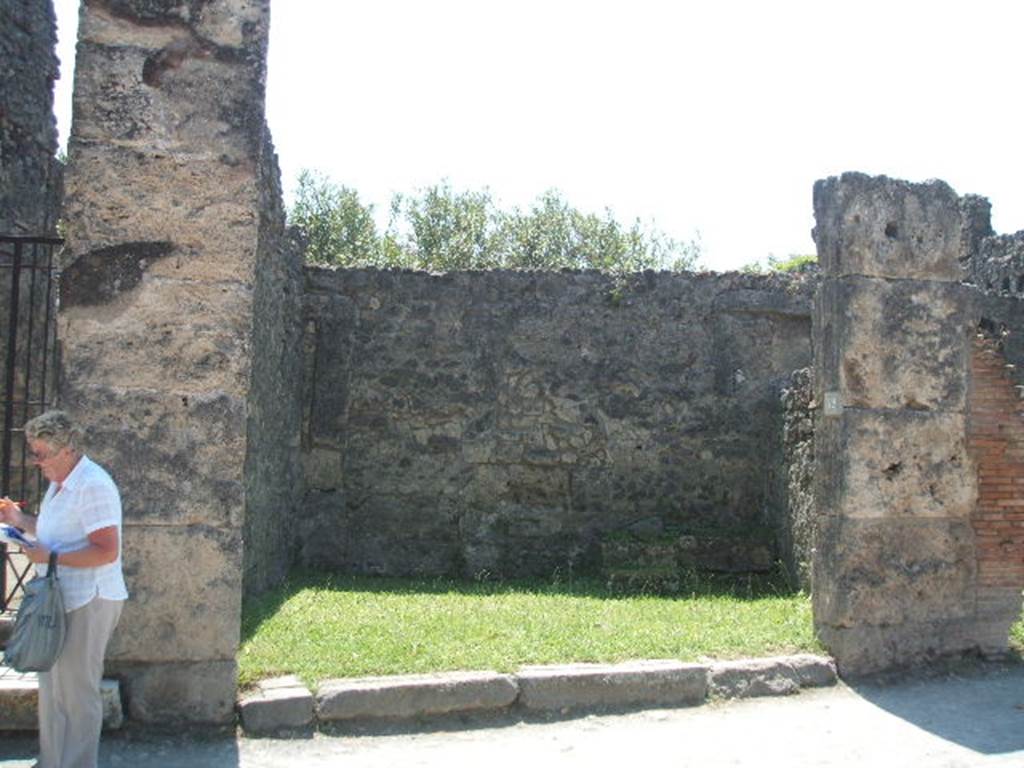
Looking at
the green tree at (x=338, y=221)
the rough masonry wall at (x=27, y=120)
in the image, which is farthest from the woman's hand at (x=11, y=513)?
the green tree at (x=338, y=221)

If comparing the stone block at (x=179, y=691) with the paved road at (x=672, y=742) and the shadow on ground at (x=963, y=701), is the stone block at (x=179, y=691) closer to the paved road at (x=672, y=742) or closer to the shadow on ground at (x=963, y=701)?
the paved road at (x=672, y=742)

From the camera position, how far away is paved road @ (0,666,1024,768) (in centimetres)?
479

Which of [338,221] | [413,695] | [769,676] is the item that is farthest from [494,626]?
[338,221]

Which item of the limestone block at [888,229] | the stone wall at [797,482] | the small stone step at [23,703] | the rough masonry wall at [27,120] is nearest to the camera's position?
the small stone step at [23,703]

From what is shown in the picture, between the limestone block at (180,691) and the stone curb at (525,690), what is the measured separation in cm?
12

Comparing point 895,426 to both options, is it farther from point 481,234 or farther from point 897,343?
point 481,234

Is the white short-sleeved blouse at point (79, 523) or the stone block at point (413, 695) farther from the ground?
the white short-sleeved blouse at point (79, 523)

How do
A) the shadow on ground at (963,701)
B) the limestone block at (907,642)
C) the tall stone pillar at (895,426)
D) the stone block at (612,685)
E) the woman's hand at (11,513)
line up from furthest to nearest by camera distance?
the tall stone pillar at (895,426) → the limestone block at (907,642) → the stone block at (612,685) → the shadow on ground at (963,701) → the woman's hand at (11,513)

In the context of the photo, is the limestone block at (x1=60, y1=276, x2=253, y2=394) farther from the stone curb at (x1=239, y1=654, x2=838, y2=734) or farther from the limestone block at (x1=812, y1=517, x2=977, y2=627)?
the limestone block at (x1=812, y1=517, x2=977, y2=627)

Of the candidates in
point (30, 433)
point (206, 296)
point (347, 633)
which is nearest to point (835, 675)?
point (347, 633)

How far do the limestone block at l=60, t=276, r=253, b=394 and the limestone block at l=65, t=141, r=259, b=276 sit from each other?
11 centimetres

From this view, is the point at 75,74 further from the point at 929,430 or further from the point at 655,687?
the point at 929,430

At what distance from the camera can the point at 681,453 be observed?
10.5 meters

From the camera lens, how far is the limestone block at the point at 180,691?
502 centimetres
